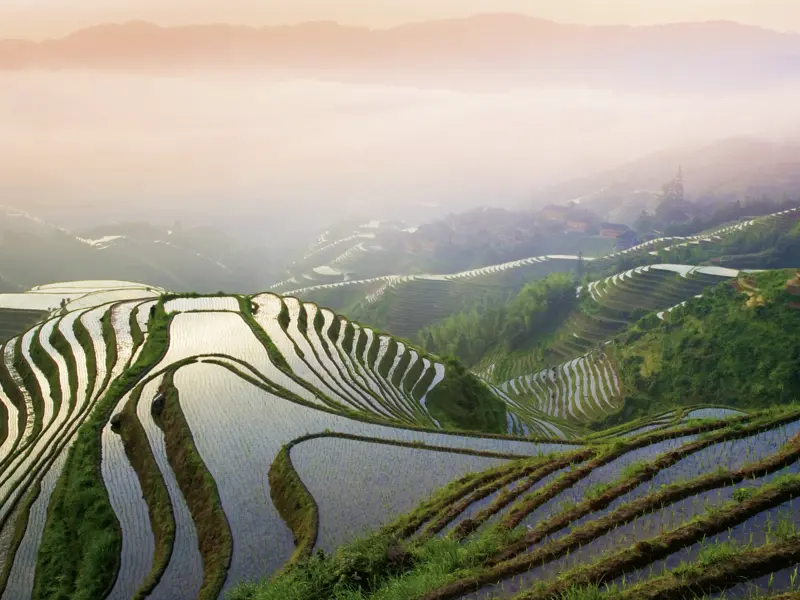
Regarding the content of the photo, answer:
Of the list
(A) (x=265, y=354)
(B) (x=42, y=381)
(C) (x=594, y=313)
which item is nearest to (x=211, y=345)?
(A) (x=265, y=354)

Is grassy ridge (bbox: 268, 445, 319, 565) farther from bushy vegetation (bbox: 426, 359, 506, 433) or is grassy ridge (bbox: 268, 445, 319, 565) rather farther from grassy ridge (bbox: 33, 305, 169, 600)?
bushy vegetation (bbox: 426, 359, 506, 433)

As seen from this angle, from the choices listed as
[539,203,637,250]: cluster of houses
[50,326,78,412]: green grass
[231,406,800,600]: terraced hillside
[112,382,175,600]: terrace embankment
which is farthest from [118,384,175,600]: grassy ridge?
[539,203,637,250]: cluster of houses

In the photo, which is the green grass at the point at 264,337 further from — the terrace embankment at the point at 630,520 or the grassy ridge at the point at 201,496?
the terrace embankment at the point at 630,520

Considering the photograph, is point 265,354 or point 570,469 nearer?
point 570,469

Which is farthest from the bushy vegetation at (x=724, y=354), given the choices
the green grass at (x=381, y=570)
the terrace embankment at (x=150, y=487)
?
the green grass at (x=381, y=570)

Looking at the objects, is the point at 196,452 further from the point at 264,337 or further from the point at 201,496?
the point at 264,337

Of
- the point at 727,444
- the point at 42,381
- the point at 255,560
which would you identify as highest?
the point at 42,381

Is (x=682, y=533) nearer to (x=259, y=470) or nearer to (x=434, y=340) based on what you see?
(x=259, y=470)
